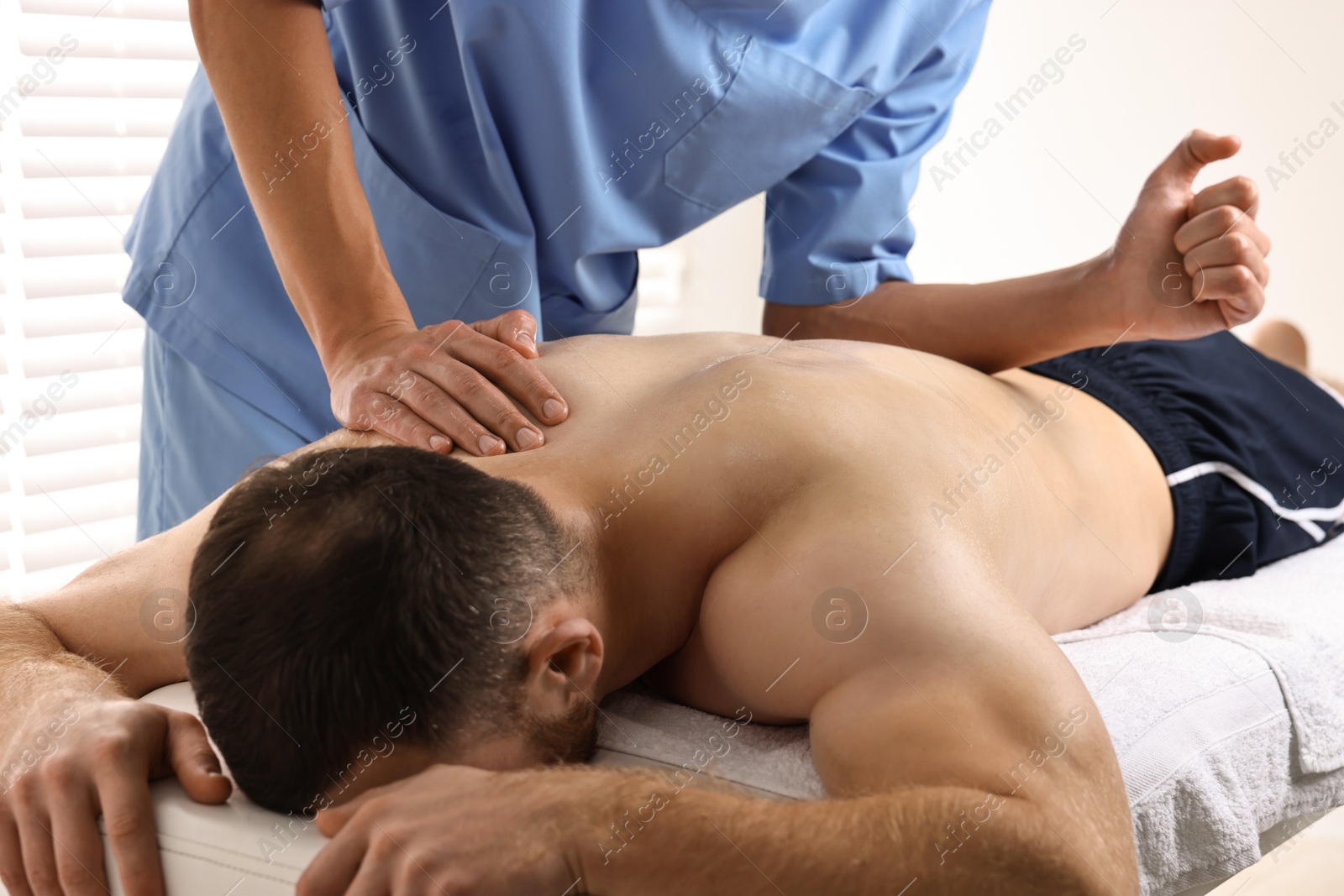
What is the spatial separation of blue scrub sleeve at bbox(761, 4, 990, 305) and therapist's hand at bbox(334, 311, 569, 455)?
595mm

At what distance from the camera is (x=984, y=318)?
1400mm

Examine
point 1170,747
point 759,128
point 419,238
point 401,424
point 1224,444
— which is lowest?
point 1170,747

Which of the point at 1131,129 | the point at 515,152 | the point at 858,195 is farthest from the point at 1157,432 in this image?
the point at 1131,129

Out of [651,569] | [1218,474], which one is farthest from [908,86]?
[651,569]

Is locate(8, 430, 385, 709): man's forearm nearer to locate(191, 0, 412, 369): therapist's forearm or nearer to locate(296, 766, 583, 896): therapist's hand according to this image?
locate(191, 0, 412, 369): therapist's forearm

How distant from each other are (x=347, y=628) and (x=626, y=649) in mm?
266

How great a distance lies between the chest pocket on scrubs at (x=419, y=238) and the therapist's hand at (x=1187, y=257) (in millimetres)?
701

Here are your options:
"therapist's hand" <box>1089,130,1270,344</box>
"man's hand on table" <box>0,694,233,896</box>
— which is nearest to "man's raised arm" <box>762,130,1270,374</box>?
"therapist's hand" <box>1089,130,1270,344</box>

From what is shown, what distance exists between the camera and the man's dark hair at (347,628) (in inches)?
29.3

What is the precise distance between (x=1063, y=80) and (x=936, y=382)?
1.52 meters

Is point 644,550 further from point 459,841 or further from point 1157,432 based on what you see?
point 1157,432

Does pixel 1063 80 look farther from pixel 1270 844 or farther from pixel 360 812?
pixel 360 812

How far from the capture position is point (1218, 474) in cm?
143

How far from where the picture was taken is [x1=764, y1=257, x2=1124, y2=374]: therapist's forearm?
1.33m
